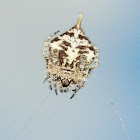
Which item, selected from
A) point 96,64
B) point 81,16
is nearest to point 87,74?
point 96,64

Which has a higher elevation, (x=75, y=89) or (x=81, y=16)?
(x=81, y=16)

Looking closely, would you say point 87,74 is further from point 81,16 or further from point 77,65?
point 81,16

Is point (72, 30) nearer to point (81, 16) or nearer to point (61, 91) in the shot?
point (81, 16)

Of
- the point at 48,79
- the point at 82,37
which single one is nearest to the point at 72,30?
the point at 82,37

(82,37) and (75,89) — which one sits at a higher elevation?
(82,37)
